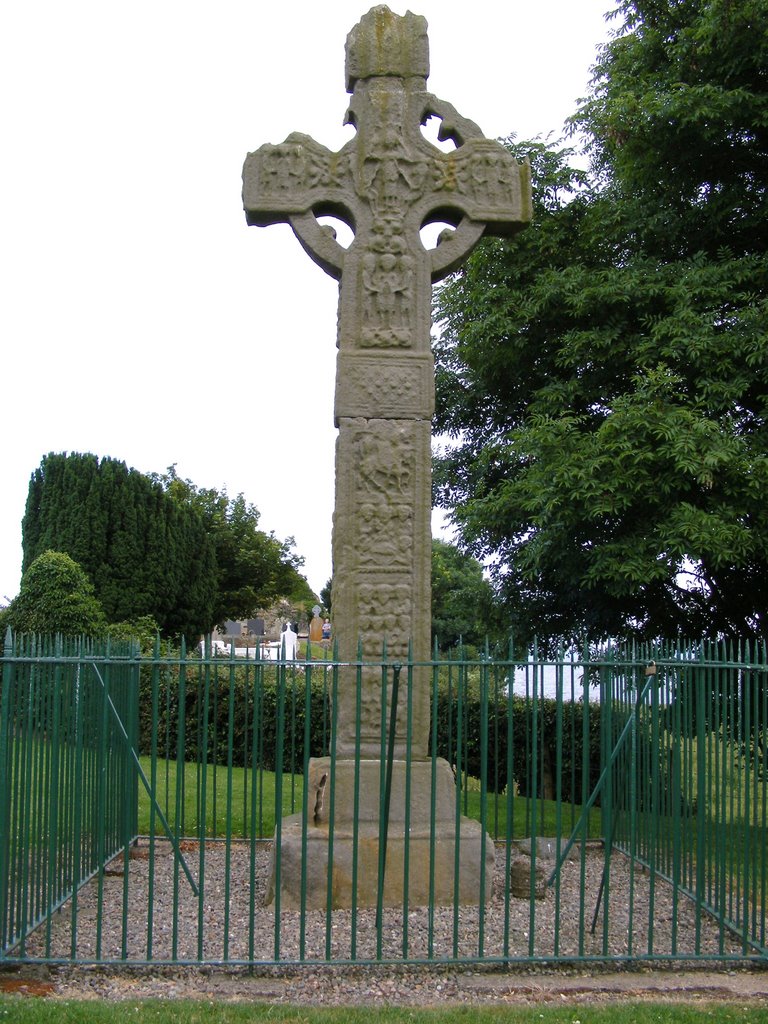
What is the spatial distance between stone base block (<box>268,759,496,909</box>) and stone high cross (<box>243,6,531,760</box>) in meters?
0.24

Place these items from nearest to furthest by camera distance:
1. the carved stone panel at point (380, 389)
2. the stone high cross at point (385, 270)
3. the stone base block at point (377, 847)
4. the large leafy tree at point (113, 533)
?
the stone base block at point (377, 847)
the stone high cross at point (385, 270)
the carved stone panel at point (380, 389)
the large leafy tree at point (113, 533)

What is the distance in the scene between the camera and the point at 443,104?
780 centimetres

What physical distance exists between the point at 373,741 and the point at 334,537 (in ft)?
4.75

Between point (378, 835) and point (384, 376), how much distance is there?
10.4 ft

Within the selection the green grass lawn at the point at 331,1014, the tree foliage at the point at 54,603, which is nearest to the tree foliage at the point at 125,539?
the tree foliage at the point at 54,603

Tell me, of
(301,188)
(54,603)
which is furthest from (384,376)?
(54,603)

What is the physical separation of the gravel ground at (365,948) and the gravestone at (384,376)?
41cm

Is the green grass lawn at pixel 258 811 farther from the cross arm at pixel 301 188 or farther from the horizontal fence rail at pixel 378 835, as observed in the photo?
the cross arm at pixel 301 188

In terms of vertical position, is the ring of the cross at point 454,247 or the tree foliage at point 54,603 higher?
the ring of the cross at point 454,247

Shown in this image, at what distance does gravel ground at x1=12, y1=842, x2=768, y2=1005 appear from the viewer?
17.8ft

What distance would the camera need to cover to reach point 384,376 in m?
7.32

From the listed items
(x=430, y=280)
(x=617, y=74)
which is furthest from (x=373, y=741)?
(x=617, y=74)

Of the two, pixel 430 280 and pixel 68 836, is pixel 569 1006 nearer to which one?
pixel 68 836

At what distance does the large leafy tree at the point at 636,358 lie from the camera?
962 cm
